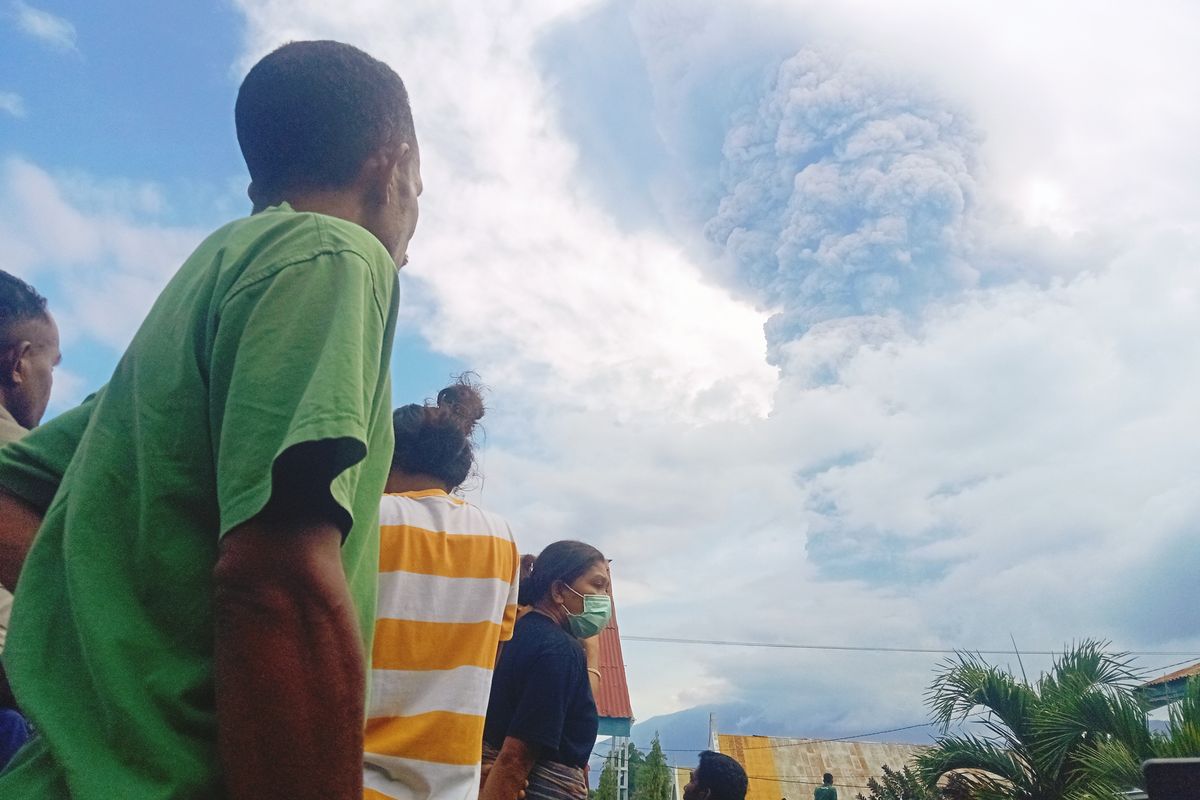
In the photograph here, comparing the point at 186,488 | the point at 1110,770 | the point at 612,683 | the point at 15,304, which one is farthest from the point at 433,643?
the point at 612,683

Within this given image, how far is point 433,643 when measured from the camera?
1925 mm

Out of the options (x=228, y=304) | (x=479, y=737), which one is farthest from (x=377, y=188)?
(x=479, y=737)

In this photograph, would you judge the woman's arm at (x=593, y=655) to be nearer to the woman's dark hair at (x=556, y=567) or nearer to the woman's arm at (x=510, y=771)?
the woman's dark hair at (x=556, y=567)

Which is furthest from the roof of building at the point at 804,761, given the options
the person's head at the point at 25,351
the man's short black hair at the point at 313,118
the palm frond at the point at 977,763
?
the man's short black hair at the point at 313,118

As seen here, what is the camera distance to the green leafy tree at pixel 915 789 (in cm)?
1106

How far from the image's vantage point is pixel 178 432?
37.7 inches

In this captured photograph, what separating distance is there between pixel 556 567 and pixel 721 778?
288cm

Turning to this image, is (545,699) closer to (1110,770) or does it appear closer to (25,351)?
(25,351)

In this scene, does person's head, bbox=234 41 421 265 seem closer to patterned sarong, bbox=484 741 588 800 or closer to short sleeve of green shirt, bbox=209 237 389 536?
short sleeve of green shirt, bbox=209 237 389 536

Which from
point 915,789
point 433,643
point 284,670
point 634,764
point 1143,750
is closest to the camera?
point 284,670

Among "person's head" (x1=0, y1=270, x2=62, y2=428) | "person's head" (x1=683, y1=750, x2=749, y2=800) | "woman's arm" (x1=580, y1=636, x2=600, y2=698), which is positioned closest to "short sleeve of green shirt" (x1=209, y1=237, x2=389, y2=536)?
"person's head" (x1=0, y1=270, x2=62, y2=428)

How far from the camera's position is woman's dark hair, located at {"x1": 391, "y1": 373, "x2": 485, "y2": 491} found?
233 centimetres

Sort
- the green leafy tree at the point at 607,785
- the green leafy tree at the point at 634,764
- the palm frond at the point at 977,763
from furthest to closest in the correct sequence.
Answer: the green leafy tree at the point at 634,764 < the green leafy tree at the point at 607,785 < the palm frond at the point at 977,763

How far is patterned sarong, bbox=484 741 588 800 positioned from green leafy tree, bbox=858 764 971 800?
9.91 meters
